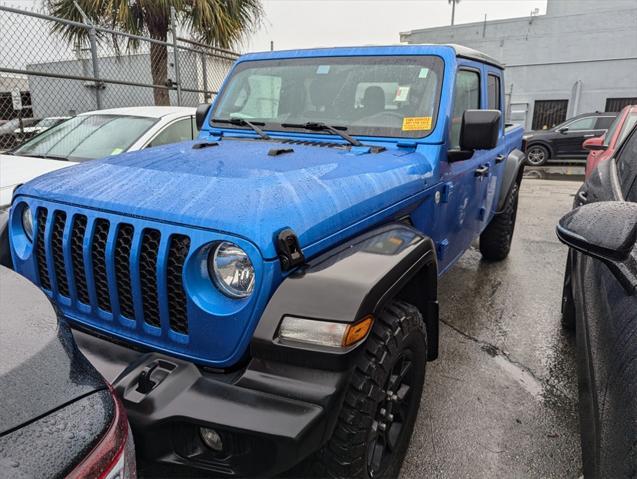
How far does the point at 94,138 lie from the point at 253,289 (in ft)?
14.1

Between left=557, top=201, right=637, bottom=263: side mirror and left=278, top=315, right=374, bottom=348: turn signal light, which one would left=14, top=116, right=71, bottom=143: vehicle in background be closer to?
left=278, top=315, right=374, bottom=348: turn signal light

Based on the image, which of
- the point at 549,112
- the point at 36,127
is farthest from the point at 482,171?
the point at 549,112

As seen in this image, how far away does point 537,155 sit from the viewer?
44.1 ft

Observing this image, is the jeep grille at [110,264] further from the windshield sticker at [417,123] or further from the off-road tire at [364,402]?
the windshield sticker at [417,123]

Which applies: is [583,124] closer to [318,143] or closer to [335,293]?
[318,143]

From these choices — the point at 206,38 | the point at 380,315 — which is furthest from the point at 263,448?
the point at 206,38

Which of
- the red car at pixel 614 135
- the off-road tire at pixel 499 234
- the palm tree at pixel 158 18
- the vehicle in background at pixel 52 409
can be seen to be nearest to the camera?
the vehicle in background at pixel 52 409

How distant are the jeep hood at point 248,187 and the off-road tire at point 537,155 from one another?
12401 mm

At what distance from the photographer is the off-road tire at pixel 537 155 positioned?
13305 millimetres

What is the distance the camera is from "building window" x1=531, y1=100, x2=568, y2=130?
17984 mm

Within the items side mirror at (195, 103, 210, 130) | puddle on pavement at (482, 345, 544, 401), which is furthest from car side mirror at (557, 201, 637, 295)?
side mirror at (195, 103, 210, 130)

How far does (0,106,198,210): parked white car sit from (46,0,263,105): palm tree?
3.44m

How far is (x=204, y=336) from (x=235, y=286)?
201 mm

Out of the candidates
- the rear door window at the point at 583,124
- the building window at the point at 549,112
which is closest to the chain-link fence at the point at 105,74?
the rear door window at the point at 583,124
